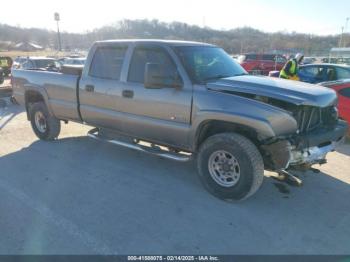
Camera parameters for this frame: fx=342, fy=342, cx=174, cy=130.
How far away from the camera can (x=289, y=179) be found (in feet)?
15.8

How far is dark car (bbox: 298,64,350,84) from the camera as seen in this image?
10.0 metres

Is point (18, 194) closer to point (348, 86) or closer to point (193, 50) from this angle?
point (193, 50)

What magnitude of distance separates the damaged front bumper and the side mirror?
4.63 feet

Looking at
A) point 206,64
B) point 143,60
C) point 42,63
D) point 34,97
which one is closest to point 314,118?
point 206,64

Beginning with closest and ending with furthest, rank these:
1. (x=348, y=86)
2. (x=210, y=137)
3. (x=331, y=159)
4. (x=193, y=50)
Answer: (x=210, y=137) < (x=193, y=50) < (x=331, y=159) < (x=348, y=86)

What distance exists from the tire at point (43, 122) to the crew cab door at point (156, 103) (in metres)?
2.17

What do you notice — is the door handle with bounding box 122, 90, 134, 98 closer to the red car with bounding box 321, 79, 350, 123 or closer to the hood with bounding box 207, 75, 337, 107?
the hood with bounding box 207, 75, 337, 107

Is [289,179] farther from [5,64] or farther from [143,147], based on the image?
[5,64]

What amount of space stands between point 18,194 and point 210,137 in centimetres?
255

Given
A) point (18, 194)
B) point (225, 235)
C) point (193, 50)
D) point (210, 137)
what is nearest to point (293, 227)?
point (225, 235)

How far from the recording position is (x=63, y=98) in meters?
6.18

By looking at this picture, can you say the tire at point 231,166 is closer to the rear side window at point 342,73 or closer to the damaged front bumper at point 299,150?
the damaged front bumper at point 299,150

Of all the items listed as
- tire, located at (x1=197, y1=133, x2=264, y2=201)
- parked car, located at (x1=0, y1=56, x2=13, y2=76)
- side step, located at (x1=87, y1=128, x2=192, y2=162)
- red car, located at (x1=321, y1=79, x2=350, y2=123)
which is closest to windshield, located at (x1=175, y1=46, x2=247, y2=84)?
tire, located at (x1=197, y1=133, x2=264, y2=201)

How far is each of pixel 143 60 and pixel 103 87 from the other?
0.86 meters
